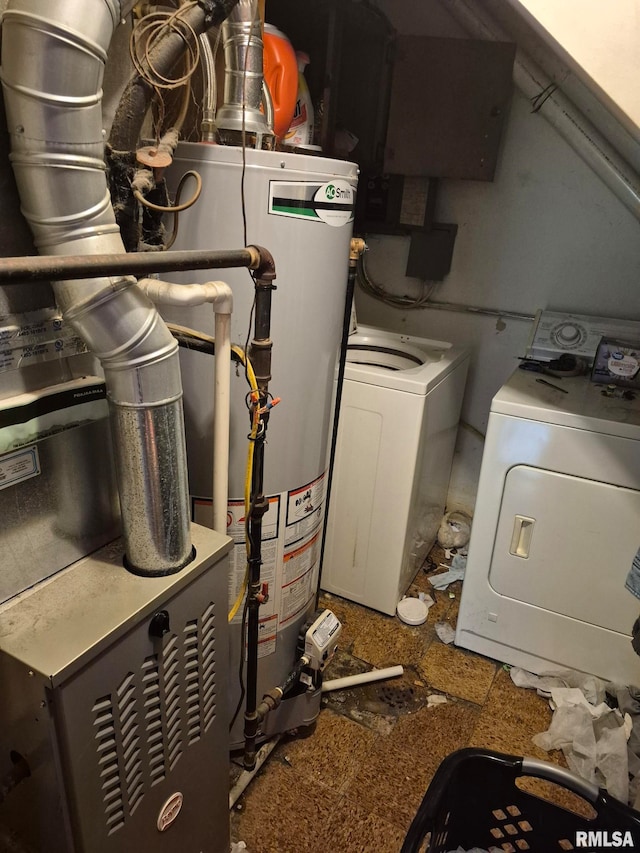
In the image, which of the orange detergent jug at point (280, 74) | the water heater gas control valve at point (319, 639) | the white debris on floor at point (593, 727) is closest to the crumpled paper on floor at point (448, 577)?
the white debris on floor at point (593, 727)

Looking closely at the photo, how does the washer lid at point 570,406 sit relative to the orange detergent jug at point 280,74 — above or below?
below

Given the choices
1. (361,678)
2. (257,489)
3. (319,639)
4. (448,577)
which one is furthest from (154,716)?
(448,577)

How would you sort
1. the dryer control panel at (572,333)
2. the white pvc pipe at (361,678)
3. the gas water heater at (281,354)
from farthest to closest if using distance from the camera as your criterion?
the dryer control panel at (572,333), the white pvc pipe at (361,678), the gas water heater at (281,354)

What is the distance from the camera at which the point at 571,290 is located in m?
2.35

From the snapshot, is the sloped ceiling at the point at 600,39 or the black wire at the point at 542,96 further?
the black wire at the point at 542,96

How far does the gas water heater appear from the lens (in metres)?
1.14

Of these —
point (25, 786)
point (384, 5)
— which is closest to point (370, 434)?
point (25, 786)

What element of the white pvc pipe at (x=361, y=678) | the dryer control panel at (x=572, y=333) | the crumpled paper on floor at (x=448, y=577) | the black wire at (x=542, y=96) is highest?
the black wire at (x=542, y=96)

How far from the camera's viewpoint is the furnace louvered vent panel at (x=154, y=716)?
0.90 metres

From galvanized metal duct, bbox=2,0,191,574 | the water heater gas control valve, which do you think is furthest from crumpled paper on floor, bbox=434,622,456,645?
galvanized metal duct, bbox=2,0,191,574

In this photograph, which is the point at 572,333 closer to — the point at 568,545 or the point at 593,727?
the point at 568,545

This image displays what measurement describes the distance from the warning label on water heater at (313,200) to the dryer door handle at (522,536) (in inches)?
42.2

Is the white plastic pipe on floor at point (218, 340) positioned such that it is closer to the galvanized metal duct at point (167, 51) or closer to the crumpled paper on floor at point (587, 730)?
the galvanized metal duct at point (167, 51)

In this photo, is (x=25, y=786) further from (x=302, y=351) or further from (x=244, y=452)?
(x=302, y=351)
